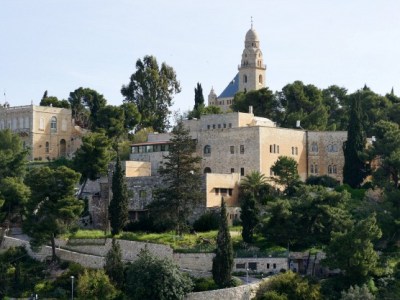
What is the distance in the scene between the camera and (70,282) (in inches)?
2452

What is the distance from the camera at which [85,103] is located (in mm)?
101688

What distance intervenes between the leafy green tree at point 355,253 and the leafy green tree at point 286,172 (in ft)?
47.0

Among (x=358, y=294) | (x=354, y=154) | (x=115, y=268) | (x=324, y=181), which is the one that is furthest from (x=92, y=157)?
(x=358, y=294)

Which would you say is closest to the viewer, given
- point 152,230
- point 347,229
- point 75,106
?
point 347,229

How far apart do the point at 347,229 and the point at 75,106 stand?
4573cm

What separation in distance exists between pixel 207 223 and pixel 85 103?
120 feet

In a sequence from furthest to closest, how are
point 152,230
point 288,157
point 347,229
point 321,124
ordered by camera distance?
point 321,124 → point 288,157 → point 152,230 → point 347,229

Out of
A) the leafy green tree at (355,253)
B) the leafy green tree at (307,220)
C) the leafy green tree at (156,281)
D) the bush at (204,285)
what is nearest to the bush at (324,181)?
the leafy green tree at (307,220)

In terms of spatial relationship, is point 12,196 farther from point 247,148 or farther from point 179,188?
point 247,148

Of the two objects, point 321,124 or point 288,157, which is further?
point 321,124

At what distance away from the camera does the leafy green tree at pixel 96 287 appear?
5919cm

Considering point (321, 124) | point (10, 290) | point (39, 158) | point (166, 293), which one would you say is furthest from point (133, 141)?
point (166, 293)

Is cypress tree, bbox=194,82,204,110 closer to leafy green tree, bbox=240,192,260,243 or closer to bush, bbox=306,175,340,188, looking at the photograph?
bush, bbox=306,175,340,188

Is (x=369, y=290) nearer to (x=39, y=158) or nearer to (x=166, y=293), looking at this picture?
(x=166, y=293)
